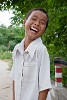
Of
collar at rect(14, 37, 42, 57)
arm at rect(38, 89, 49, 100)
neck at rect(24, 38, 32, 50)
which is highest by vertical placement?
neck at rect(24, 38, 32, 50)

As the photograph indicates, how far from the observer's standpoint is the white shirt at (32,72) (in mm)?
2084

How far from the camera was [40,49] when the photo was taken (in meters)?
2.12

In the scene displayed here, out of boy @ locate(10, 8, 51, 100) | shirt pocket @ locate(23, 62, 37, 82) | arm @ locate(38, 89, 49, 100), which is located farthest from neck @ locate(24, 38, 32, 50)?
arm @ locate(38, 89, 49, 100)

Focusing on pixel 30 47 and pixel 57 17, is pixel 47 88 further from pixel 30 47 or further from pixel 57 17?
pixel 57 17

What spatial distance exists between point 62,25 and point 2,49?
31448 mm

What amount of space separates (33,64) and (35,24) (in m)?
A: 0.29

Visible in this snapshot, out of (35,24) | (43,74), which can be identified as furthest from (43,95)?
(35,24)

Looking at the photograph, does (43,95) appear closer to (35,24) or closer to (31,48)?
(31,48)

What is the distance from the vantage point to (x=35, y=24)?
7.25ft

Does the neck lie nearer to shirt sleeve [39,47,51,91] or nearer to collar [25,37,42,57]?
collar [25,37,42,57]

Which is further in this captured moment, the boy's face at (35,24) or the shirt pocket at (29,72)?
the boy's face at (35,24)

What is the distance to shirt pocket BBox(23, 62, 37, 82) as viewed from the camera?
6.88 ft

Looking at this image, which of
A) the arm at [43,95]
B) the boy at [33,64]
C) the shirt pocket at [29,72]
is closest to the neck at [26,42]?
the boy at [33,64]

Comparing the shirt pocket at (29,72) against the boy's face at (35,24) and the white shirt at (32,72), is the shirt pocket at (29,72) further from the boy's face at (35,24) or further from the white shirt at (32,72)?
the boy's face at (35,24)
